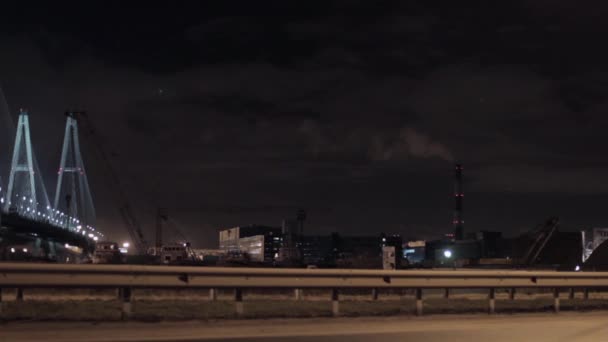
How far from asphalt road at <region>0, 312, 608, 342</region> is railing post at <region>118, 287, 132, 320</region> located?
1.22 ft

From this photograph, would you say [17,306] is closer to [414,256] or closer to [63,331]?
[63,331]

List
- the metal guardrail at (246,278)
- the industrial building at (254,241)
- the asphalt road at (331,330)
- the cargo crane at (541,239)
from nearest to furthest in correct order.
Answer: the asphalt road at (331,330) < the metal guardrail at (246,278) < the cargo crane at (541,239) < the industrial building at (254,241)

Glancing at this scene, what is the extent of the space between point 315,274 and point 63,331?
539cm

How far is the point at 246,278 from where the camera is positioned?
15.1 m

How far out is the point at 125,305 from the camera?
13867mm

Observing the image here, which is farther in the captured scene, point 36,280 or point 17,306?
point 17,306

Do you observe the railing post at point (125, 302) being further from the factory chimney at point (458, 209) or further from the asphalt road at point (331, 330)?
the factory chimney at point (458, 209)

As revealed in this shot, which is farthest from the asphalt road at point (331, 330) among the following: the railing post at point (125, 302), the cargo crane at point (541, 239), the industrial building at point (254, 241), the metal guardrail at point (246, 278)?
the industrial building at point (254, 241)

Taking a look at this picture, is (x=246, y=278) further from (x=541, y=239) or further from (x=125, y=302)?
(x=541, y=239)

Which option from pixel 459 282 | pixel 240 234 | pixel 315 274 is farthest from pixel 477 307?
pixel 240 234

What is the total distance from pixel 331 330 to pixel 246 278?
2161 mm

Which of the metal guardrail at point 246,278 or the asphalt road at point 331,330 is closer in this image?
the asphalt road at point 331,330

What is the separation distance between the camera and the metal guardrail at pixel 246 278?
1323 cm

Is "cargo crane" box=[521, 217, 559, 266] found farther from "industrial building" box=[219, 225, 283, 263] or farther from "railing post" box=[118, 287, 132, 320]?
"industrial building" box=[219, 225, 283, 263]
